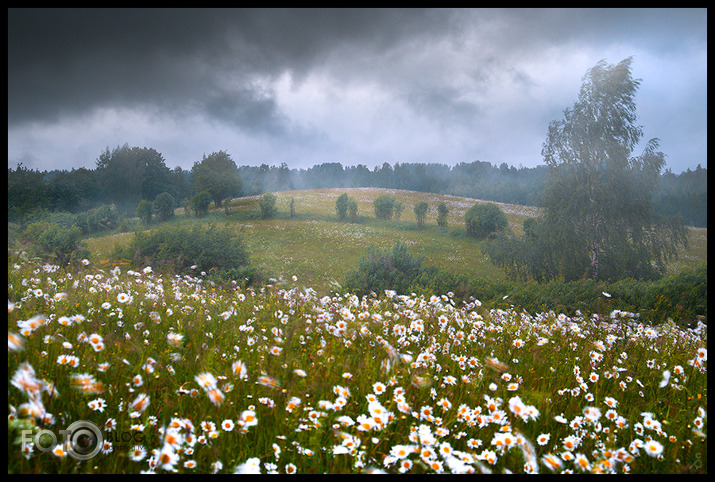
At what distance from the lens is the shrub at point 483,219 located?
30188mm

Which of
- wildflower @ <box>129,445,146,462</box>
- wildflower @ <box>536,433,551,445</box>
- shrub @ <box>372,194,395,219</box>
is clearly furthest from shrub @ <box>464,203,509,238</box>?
wildflower @ <box>129,445,146,462</box>

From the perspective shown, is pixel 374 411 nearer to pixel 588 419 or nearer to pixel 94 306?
pixel 588 419

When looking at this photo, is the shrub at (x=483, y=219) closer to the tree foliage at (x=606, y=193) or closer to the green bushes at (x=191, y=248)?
the tree foliage at (x=606, y=193)

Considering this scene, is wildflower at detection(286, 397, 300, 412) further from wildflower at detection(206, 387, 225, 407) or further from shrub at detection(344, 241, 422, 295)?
shrub at detection(344, 241, 422, 295)

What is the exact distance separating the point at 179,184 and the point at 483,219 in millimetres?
27194

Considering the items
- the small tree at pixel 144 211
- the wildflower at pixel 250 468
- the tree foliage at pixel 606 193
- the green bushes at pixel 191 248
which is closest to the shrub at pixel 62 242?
the green bushes at pixel 191 248

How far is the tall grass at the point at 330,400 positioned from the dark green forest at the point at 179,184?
161 inches

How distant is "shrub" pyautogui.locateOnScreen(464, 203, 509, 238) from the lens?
30188 mm

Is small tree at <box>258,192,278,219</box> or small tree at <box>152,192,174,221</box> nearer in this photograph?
small tree at <box>152,192,174,221</box>

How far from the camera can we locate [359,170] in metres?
66.2

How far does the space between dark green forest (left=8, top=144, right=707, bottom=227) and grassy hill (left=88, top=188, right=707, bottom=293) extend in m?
2.46

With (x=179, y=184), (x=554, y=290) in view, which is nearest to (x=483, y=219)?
(x=554, y=290)

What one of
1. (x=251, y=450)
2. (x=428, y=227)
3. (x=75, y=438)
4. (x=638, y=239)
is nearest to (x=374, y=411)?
(x=251, y=450)

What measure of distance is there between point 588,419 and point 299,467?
1.85 meters
